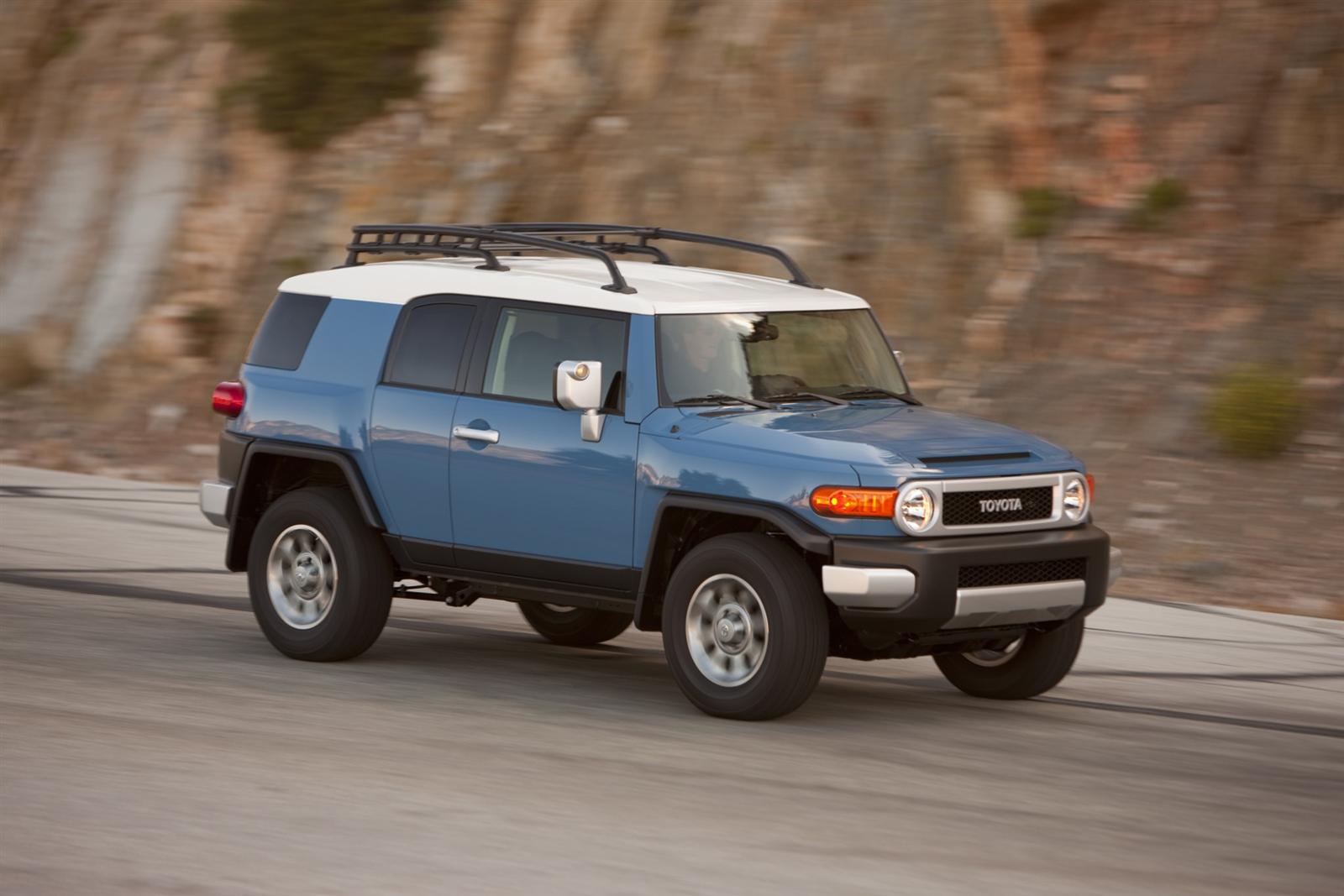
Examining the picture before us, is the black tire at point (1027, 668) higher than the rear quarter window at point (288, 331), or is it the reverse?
the rear quarter window at point (288, 331)

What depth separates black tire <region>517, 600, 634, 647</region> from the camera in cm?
1042

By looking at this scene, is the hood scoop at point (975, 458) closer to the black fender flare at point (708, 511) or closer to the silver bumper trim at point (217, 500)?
the black fender flare at point (708, 511)

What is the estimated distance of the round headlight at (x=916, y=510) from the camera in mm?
7805

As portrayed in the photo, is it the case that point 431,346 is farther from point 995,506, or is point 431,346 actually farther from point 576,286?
point 995,506

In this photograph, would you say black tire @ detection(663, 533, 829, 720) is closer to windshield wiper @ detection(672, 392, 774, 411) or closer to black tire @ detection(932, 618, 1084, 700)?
windshield wiper @ detection(672, 392, 774, 411)

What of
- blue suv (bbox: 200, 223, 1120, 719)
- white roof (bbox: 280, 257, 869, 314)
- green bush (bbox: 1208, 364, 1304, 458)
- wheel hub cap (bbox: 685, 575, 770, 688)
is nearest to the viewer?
blue suv (bbox: 200, 223, 1120, 719)

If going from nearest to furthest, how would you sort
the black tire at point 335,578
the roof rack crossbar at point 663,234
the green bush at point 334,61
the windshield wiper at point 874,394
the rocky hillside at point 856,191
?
the windshield wiper at point 874,394 → the black tire at point 335,578 → the roof rack crossbar at point 663,234 → the rocky hillside at point 856,191 → the green bush at point 334,61

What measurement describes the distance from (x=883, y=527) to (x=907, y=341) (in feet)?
30.7

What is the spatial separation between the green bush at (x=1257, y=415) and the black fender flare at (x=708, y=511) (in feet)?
23.3

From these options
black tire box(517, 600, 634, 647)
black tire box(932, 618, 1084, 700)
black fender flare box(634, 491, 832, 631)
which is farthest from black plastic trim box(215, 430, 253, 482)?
black tire box(932, 618, 1084, 700)

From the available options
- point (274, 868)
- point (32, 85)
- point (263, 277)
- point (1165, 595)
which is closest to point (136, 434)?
point (263, 277)

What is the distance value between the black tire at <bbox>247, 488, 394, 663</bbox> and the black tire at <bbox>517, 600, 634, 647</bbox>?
4.19 feet

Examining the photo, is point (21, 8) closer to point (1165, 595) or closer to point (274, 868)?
point (1165, 595)

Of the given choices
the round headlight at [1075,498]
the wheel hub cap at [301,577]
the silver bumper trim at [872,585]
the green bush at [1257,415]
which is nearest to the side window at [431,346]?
the wheel hub cap at [301,577]
